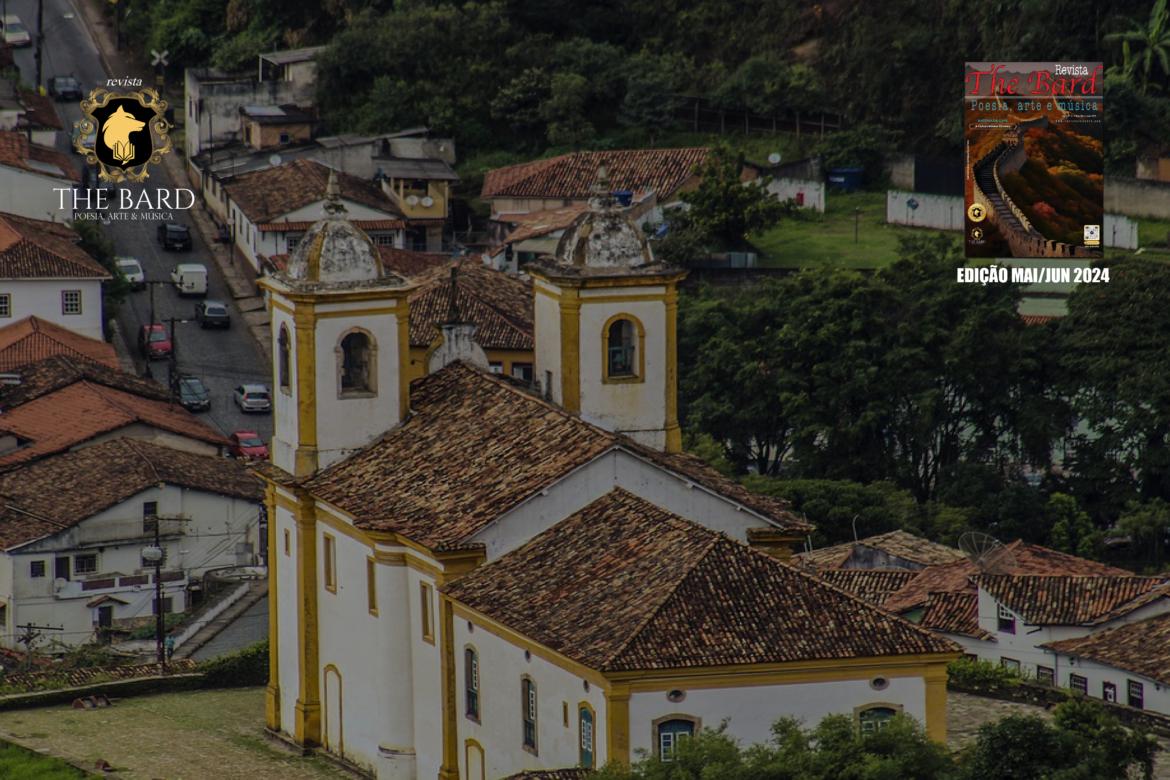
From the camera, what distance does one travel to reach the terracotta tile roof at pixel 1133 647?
58562 mm

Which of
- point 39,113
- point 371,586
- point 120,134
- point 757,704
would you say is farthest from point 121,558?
point 39,113

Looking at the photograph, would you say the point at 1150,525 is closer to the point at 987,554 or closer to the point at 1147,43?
the point at 987,554

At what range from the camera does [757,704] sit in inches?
1742

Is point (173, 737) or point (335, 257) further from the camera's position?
point (173, 737)

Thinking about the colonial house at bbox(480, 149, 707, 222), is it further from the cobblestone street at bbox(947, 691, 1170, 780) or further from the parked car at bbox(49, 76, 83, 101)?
the cobblestone street at bbox(947, 691, 1170, 780)

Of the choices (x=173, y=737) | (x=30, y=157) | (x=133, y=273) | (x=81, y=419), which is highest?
(x=30, y=157)

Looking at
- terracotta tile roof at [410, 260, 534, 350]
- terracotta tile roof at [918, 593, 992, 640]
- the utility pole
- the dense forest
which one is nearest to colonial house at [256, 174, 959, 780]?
terracotta tile roof at [918, 593, 992, 640]

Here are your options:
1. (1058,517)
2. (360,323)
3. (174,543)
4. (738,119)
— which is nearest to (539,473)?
(360,323)

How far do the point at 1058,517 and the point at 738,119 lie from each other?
33.0m

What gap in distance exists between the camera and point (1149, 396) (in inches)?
3110

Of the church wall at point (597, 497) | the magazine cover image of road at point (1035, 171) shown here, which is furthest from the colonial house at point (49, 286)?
the church wall at point (597, 497)

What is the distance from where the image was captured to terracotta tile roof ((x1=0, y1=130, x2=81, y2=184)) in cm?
9612

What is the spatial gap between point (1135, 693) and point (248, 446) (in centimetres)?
3214

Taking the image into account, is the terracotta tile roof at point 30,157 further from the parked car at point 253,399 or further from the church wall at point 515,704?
the church wall at point 515,704
